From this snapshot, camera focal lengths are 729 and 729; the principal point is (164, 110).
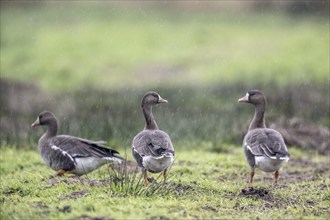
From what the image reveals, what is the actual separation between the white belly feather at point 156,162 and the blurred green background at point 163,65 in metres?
4.57

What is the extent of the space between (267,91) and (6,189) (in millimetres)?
11990

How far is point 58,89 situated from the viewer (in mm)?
28672

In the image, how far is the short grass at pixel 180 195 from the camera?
9.16 meters

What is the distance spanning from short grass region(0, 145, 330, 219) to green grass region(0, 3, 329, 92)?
1365 cm

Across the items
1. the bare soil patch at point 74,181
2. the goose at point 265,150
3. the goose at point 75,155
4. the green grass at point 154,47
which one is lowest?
the bare soil patch at point 74,181

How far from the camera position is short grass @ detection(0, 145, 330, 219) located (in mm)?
9164

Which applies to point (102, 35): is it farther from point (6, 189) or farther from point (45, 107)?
point (6, 189)

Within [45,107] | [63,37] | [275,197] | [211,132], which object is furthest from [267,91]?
[63,37]

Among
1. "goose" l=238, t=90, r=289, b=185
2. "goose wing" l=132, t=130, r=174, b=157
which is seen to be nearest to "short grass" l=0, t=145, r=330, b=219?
"goose" l=238, t=90, r=289, b=185

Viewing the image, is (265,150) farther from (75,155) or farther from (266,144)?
(75,155)

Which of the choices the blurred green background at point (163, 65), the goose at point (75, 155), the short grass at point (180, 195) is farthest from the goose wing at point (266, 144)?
the blurred green background at point (163, 65)

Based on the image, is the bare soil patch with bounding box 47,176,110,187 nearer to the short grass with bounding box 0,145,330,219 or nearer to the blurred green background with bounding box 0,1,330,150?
the short grass with bounding box 0,145,330,219

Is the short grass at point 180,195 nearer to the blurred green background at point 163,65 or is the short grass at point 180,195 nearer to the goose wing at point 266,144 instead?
the goose wing at point 266,144

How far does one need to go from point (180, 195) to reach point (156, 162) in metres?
0.90
